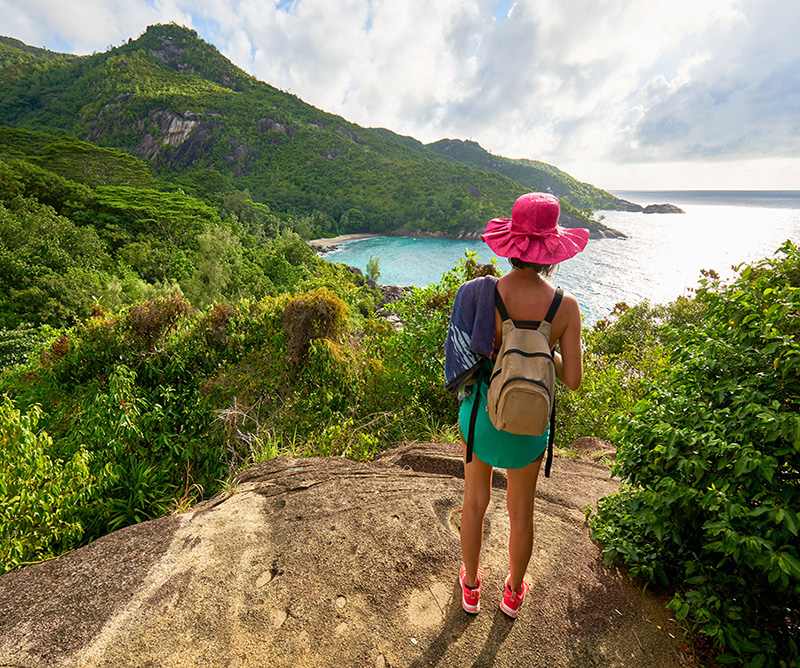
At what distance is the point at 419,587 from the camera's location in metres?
2.21

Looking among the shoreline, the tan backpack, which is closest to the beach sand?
the shoreline

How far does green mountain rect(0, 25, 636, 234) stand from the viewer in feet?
260

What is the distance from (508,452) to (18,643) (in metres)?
2.61

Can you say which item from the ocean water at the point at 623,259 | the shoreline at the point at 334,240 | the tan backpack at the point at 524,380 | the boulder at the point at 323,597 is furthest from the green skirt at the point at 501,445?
the shoreline at the point at 334,240

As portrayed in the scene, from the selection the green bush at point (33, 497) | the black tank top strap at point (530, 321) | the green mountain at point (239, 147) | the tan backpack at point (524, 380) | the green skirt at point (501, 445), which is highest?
the green mountain at point (239, 147)

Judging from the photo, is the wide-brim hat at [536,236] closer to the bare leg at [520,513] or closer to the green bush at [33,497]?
the bare leg at [520,513]

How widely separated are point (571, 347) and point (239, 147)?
11255 cm

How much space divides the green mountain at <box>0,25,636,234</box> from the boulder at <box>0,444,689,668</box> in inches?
2837

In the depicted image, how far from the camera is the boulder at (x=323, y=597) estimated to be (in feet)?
6.04

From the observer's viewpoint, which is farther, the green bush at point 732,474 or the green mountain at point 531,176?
the green mountain at point 531,176

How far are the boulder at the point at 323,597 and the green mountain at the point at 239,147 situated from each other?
72055 mm

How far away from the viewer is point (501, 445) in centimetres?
165

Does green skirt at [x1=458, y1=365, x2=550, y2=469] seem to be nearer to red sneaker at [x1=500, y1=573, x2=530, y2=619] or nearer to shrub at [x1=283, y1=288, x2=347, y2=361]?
red sneaker at [x1=500, y1=573, x2=530, y2=619]

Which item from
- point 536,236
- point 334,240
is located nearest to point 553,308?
point 536,236
